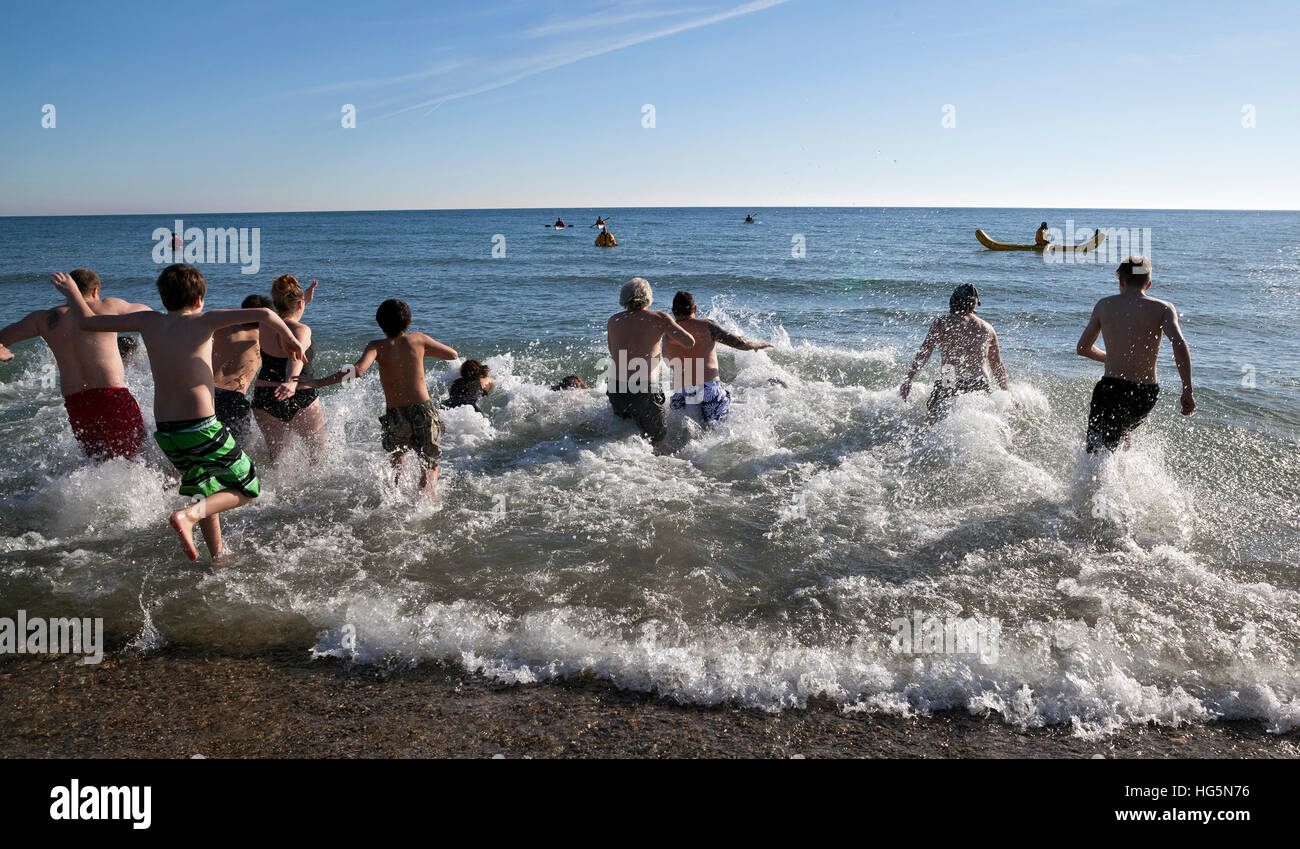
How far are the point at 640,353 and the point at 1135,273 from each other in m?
4.06

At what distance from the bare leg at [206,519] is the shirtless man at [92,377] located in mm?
1457

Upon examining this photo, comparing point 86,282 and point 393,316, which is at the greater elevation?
point 86,282

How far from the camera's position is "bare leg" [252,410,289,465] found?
6.10 metres

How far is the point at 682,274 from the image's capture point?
26.5 metres

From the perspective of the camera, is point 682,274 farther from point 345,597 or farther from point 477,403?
point 345,597

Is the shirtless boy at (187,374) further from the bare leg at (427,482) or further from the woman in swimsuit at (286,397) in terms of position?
the bare leg at (427,482)

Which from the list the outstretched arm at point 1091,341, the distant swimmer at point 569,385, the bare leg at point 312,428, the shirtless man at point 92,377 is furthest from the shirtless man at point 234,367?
the outstretched arm at point 1091,341

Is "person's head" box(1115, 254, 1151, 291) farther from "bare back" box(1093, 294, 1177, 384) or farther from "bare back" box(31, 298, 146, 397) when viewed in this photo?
"bare back" box(31, 298, 146, 397)

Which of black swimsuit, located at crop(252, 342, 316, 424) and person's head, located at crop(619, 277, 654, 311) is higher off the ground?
person's head, located at crop(619, 277, 654, 311)

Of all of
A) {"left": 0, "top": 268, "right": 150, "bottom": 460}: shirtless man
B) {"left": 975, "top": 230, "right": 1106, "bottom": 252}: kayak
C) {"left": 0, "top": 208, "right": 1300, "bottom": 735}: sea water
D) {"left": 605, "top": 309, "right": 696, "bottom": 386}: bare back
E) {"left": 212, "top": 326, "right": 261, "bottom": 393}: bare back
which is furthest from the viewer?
{"left": 975, "top": 230, "right": 1106, "bottom": 252}: kayak

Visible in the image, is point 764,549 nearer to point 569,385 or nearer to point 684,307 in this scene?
point 684,307

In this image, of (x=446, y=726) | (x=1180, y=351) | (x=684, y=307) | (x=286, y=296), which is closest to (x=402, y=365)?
(x=286, y=296)

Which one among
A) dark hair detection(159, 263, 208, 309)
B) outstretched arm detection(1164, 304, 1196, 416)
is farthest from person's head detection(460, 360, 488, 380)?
outstretched arm detection(1164, 304, 1196, 416)

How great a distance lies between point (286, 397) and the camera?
5.60 meters
